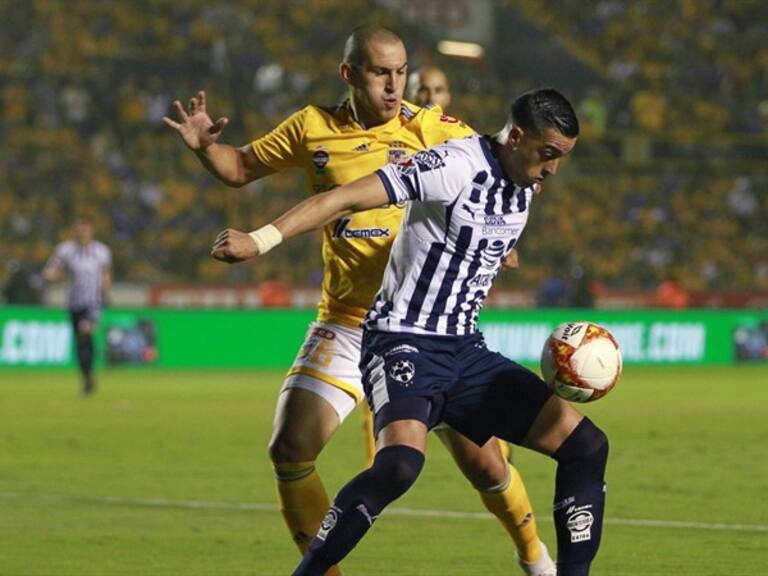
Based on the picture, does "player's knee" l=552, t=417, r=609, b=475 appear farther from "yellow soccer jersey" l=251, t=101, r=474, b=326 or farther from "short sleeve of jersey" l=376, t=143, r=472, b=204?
"yellow soccer jersey" l=251, t=101, r=474, b=326

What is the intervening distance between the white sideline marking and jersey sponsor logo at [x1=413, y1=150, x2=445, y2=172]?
13.4 ft

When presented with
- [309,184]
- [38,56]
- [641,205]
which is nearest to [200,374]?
[38,56]

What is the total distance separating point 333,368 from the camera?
7.37 m

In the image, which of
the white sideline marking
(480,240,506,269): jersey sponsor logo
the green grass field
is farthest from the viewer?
the white sideline marking

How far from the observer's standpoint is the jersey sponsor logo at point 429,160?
6.28m

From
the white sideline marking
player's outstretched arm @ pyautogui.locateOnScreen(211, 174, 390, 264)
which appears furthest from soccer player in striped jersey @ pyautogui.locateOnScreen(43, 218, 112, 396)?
player's outstretched arm @ pyautogui.locateOnScreen(211, 174, 390, 264)

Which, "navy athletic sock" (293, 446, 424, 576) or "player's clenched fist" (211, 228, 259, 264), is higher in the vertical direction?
"player's clenched fist" (211, 228, 259, 264)

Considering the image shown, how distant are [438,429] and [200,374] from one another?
1993 cm

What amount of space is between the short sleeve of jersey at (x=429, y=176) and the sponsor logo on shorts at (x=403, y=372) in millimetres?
638

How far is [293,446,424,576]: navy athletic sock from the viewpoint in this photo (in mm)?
6105

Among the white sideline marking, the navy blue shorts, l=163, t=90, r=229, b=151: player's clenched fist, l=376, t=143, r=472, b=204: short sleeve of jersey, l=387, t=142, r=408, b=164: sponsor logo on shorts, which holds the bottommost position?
the white sideline marking

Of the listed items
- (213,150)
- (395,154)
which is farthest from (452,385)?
(213,150)

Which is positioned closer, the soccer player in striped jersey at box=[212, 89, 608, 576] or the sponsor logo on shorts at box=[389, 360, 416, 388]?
the soccer player in striped jersey at box=[212, 89, 608, 576]

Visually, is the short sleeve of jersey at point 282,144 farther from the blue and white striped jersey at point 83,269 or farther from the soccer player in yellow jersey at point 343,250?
the blue and white striped jersey at point 83,269
